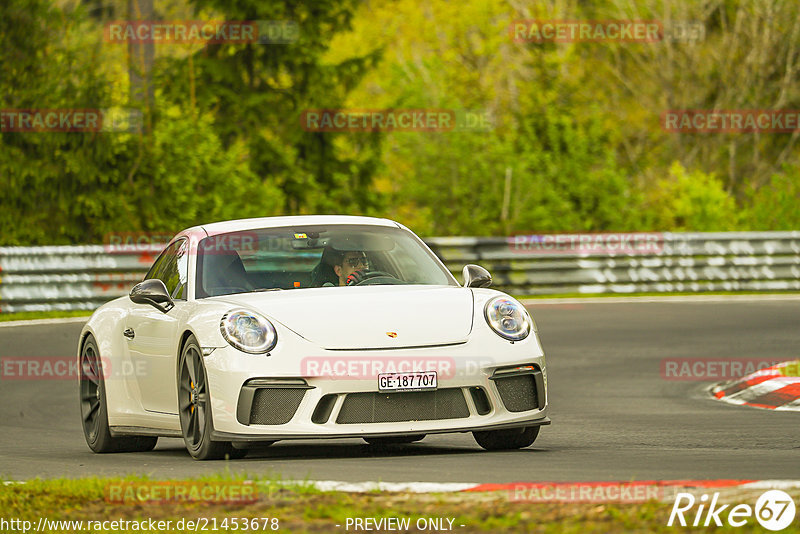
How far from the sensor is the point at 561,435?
10812 mm

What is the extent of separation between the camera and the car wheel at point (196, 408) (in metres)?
8.81

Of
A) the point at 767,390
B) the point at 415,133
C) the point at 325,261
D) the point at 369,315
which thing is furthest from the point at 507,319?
the point at 415,133

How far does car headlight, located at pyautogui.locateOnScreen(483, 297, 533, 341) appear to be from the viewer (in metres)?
9.03

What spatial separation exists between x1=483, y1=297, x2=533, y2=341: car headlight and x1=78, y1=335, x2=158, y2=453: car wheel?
9.25 ft

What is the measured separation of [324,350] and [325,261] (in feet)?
4.72

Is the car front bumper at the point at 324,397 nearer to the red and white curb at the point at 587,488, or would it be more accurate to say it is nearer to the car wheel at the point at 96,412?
the red and white curb at the point at 587,488

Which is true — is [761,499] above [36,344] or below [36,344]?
above

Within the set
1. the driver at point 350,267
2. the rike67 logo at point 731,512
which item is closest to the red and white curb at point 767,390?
the driver at point 350,267

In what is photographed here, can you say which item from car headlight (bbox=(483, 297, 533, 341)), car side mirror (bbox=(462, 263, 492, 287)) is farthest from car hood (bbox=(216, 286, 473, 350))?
car side mirror (bbox=(462, 263, 492, 287))

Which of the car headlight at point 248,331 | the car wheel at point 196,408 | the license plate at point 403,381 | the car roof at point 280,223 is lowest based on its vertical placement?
the car wheel at point 196,408

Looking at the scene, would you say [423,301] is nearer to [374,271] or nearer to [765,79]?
[374,271]

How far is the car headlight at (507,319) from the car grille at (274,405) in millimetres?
1203

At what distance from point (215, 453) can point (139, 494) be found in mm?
1852

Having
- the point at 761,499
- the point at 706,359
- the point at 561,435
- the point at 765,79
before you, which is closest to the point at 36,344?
the point at 706,359
